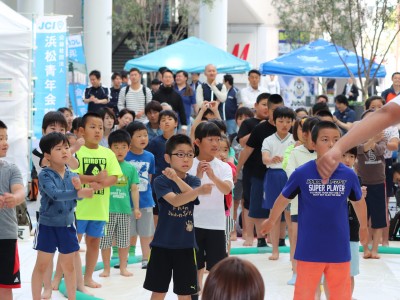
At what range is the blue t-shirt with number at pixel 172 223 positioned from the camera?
6.55 metres

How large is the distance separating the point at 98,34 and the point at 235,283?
980 inches

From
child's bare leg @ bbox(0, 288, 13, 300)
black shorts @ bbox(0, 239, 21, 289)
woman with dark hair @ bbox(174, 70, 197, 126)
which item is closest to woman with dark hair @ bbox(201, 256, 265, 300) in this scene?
black shorts @ bbox(0, 239, 21, 289)

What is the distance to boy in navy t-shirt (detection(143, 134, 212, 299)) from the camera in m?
6.54

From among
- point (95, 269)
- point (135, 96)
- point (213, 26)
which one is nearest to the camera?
point (95, 269)

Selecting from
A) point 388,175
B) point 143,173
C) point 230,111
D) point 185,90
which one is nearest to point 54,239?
point 143,173

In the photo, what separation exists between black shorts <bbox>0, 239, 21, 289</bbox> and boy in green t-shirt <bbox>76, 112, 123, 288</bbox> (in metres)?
1.52

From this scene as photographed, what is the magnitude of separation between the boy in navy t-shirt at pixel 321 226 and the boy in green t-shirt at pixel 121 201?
2720mm

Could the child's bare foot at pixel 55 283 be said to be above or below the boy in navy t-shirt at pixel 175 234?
below

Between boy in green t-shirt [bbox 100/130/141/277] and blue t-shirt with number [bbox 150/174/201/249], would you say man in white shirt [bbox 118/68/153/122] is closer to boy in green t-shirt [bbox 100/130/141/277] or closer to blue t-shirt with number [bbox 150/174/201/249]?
boy in green t-shirt [bbox 100/130/141/277]

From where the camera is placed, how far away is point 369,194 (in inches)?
411

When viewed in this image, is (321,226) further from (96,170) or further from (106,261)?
(106,261)

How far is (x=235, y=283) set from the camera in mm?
3021

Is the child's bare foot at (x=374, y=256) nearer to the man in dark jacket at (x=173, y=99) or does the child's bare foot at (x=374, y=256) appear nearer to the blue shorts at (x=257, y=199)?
the blue shorts at (x=257, y=199)

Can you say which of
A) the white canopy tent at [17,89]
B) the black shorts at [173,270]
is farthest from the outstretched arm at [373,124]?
the white canopy tent at [17,89]
